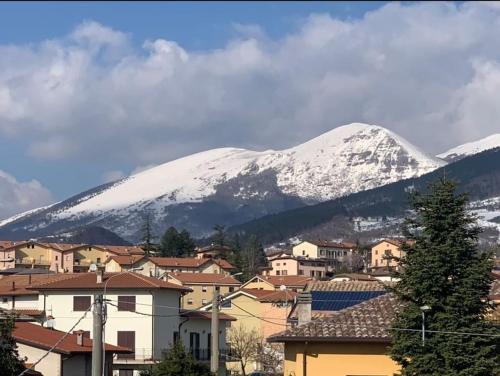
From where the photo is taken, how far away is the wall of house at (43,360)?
42156mm

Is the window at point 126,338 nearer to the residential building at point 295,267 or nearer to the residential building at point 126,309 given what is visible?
the residential building at point 126,309

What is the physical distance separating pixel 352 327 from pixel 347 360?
905mm

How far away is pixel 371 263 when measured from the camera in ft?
636

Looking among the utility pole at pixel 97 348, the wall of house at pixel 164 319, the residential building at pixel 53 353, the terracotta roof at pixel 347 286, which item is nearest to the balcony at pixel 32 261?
the terracotta roof at pixel 347 286

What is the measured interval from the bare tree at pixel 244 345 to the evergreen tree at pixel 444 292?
1581 inches

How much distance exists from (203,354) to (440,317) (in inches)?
→ 1541

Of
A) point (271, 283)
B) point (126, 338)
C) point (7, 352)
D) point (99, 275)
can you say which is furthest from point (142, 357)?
point (271, 283)

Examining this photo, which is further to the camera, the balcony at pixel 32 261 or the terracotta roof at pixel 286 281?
the balcony at pixel 32 261

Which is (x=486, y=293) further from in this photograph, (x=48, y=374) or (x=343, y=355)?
(x=48, y=374)

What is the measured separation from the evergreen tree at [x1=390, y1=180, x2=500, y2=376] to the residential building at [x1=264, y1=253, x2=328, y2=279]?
139455 millimetres

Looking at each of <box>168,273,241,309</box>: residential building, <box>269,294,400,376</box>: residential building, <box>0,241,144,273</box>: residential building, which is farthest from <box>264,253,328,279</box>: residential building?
<box>269,294,400,376</box>: residential building

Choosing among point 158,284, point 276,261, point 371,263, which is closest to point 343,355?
point 158,284

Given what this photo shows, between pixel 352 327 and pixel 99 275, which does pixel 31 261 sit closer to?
pixel 99 275

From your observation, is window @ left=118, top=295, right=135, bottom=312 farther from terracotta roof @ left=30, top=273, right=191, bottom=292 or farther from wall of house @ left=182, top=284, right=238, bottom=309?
wall of house @ left=182, top=284, right=238, bottom=309
